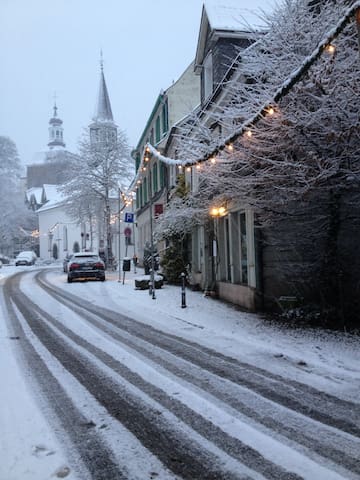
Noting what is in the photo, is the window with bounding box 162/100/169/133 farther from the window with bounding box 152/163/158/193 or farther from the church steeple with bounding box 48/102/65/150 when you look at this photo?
the church steeple with bounding box 48/102/65/150

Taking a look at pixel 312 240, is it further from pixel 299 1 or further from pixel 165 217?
pixel 165 217

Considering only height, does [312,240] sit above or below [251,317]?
above

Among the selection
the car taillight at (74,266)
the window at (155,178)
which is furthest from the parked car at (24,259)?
the car taillight at (74,266)

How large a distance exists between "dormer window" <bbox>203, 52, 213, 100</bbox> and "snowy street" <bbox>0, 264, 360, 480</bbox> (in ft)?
32.8

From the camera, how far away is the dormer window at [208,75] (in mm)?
16484

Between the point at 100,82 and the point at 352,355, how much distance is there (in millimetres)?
67399

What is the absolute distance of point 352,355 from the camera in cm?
692

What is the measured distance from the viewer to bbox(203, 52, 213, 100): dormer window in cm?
1648

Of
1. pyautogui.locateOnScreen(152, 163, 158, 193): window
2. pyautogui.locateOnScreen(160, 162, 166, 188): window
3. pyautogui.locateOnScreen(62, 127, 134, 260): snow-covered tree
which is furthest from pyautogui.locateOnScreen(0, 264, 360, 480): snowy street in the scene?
pyautogui.locateOnScreen(62, 127, 134, 260): snow-covered tree

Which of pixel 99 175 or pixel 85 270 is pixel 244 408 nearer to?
pixel 85 270

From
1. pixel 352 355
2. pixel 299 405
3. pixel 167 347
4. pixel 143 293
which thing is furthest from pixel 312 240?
pixel 143 293

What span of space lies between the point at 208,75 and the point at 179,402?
14.3m

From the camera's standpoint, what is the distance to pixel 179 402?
197 inches

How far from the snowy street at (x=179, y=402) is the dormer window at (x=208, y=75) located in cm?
1001
